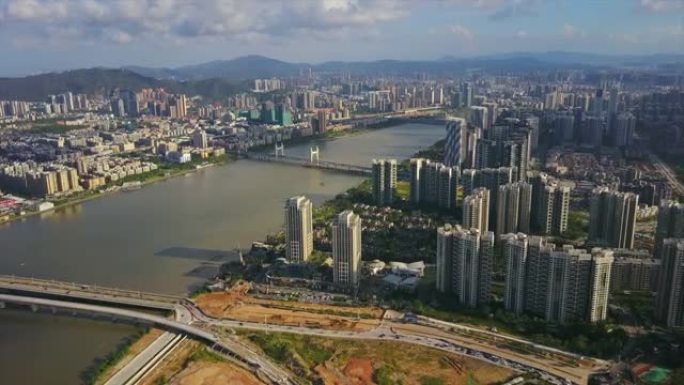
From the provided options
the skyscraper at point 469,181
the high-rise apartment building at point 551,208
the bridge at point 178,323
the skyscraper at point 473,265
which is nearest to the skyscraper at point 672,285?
the skyscraper at point 473,265

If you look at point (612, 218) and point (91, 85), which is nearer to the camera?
point (612, 218)

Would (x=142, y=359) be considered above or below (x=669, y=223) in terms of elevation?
below

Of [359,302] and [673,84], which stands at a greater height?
[673,84]

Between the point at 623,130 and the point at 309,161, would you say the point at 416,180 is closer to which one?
the point at 309,161

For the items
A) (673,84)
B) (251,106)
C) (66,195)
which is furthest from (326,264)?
(673,84)

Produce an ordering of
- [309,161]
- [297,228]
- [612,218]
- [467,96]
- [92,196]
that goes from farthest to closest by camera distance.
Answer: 1. [467,96]
2. [309,161]
3. [92,196]
4. [612,218]
5. [297,228]

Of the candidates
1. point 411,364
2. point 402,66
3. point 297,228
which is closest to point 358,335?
point 411,364

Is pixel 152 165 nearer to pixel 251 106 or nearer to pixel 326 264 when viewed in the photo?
pixel 326 264

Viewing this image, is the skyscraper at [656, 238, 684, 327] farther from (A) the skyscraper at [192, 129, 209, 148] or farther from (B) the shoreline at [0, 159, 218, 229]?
(A) the skyscraper at [192, 129, 209, 148]
